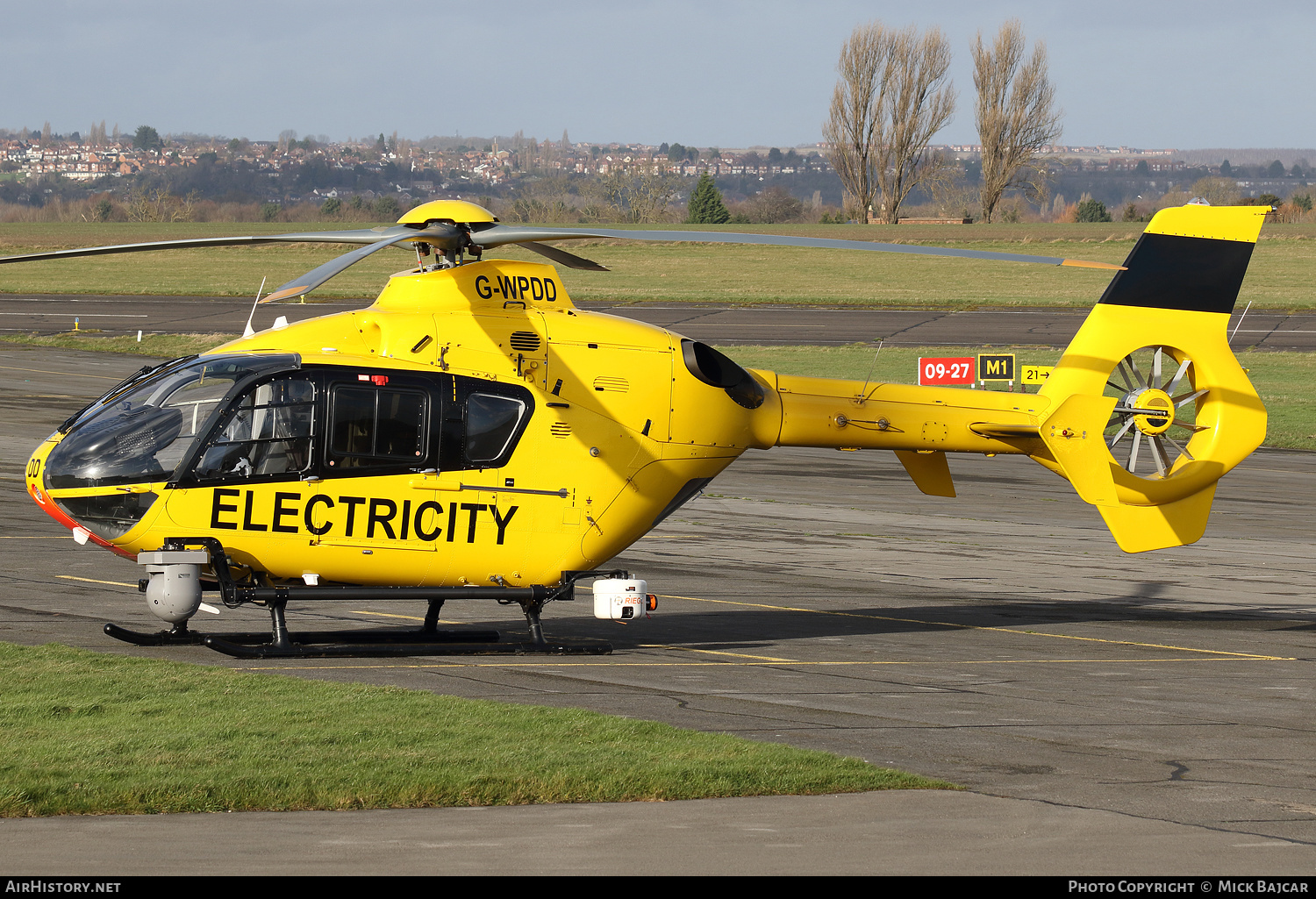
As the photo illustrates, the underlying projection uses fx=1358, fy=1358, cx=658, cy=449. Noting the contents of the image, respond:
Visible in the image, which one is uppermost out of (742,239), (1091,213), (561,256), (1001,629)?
(1091,213)

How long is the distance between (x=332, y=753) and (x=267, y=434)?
3954mm

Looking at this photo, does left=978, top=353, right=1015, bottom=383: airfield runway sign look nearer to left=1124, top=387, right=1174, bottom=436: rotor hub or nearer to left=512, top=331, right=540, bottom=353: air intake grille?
left=1124, top=387, right=1174, bottom=436: rotor hub

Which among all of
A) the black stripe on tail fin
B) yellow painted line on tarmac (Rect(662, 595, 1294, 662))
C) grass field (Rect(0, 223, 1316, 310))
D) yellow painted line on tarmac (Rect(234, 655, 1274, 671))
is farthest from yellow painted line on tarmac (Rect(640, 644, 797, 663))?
grass field (Rect(0, 223, 1316, 310))

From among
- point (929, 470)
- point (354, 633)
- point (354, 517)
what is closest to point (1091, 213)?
point (929, 470)

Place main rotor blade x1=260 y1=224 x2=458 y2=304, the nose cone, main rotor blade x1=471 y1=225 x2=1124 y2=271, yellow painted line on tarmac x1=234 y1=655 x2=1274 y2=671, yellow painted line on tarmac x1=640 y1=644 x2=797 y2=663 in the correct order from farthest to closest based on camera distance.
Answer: yellow painted line on tarmac x1=640 y1=644 x2=797 y2=663
yellow painted line on tarmac x1=234 y1=655 x2=1274 y2=671
the nose cone
main rotor blade x1=471 y1=225 x2=1124 y2=271
main rotor blade x1=260 y1=224 x2=458 y2=304

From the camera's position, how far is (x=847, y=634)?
14.9m

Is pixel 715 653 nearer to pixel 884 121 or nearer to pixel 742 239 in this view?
pixel 742 239

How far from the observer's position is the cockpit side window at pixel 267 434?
12.0 meters

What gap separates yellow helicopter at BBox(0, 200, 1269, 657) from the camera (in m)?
11.9

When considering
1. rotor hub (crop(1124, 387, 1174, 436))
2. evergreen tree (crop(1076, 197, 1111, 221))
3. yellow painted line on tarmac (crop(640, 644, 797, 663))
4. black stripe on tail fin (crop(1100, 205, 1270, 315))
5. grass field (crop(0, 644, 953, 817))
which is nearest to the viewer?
grass field (crop(0, 644, 953, 817))

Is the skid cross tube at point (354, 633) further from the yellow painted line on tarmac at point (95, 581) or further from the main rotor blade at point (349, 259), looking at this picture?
the yellow painted line on tarmac at point (95, 581)

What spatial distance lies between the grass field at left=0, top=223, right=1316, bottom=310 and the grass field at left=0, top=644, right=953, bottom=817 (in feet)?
163

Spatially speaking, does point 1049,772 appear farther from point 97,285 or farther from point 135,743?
point 97,285

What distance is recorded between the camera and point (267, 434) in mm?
12148
